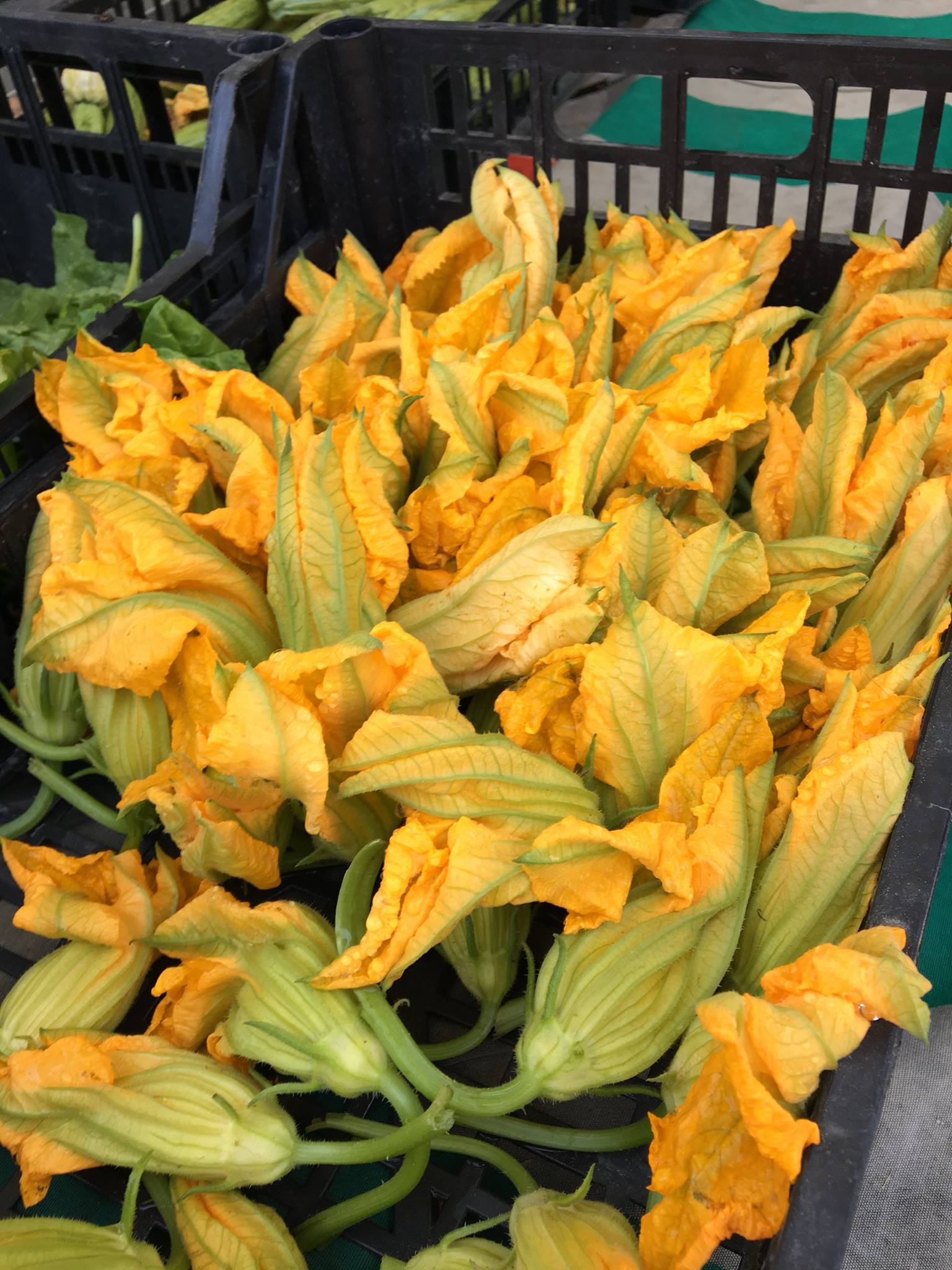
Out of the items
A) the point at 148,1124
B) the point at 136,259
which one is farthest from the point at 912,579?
the point at 136,259

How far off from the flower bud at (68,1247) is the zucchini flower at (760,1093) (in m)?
0.39

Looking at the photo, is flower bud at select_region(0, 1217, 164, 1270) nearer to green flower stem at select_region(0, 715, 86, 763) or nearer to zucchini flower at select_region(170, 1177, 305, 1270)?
zucchini flower at select_region(170, 1177, 305, 1270)

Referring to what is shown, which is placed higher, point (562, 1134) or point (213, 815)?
point (213, 815)

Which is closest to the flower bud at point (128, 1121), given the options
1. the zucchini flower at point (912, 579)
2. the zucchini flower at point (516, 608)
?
the zucchini flower at point (516, 608)

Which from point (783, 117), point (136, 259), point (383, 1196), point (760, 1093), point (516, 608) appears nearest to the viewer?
point (760, 1093)

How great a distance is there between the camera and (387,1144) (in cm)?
86

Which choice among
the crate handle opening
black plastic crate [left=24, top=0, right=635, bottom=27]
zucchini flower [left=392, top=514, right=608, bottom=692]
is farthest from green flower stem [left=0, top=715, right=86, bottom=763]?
black plastic crate [left=24, top=0, right=635, bottom=27]

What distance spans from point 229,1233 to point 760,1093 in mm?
451

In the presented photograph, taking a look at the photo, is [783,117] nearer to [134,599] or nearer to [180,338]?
[180,338]

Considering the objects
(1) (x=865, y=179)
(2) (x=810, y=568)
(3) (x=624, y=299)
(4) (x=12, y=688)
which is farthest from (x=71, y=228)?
(2) (x=810, y=568)

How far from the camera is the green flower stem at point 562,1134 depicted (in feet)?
2.93

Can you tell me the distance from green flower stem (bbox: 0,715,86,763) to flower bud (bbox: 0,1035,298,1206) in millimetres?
387

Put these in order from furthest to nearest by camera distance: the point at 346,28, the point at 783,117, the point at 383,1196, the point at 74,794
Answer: the point at 783,117 < the point at 346,28 < the point at 74,794 < the point at 383,1196

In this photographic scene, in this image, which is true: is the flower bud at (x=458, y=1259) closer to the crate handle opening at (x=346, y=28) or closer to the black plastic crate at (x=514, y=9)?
the crate handle opening at (x=346, y=28)
